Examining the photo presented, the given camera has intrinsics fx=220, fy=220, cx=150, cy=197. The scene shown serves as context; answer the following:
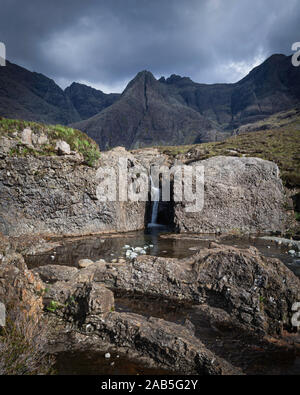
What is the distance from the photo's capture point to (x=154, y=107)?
152 metres

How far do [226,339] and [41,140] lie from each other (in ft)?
47.7

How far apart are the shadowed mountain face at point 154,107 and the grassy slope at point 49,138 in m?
97.1

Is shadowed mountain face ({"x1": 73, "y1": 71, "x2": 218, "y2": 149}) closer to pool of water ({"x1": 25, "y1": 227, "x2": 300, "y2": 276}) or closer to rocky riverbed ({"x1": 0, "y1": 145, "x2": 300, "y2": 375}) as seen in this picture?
rocky riverbed ({"x1": 0, "y1": 145, "x2": 300, "y2": 375})

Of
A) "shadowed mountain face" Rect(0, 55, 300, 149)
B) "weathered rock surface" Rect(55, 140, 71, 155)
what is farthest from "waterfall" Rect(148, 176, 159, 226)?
"shadowed mountain face" Rect(0, 55, 300, 149)

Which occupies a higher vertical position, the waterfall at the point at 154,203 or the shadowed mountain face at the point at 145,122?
the shadowed mountain face at the point at 145,122

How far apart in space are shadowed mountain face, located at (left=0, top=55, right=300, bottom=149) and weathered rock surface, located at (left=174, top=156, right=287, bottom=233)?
96.3 metres

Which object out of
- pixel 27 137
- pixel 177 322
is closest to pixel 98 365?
pixel 177 322

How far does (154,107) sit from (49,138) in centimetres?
14975

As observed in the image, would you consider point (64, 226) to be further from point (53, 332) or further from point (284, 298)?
point (284, 298)

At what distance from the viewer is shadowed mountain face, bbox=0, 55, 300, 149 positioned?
12669 centimetres

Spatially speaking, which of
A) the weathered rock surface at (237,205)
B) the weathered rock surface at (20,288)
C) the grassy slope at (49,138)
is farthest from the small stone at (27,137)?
the weathered rock surface at (237,205)

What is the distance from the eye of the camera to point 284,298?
5.01 m

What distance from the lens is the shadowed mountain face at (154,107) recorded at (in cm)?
12669

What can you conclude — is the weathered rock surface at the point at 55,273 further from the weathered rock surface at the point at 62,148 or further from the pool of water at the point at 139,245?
the weathered rock surface at the point at 62,148
